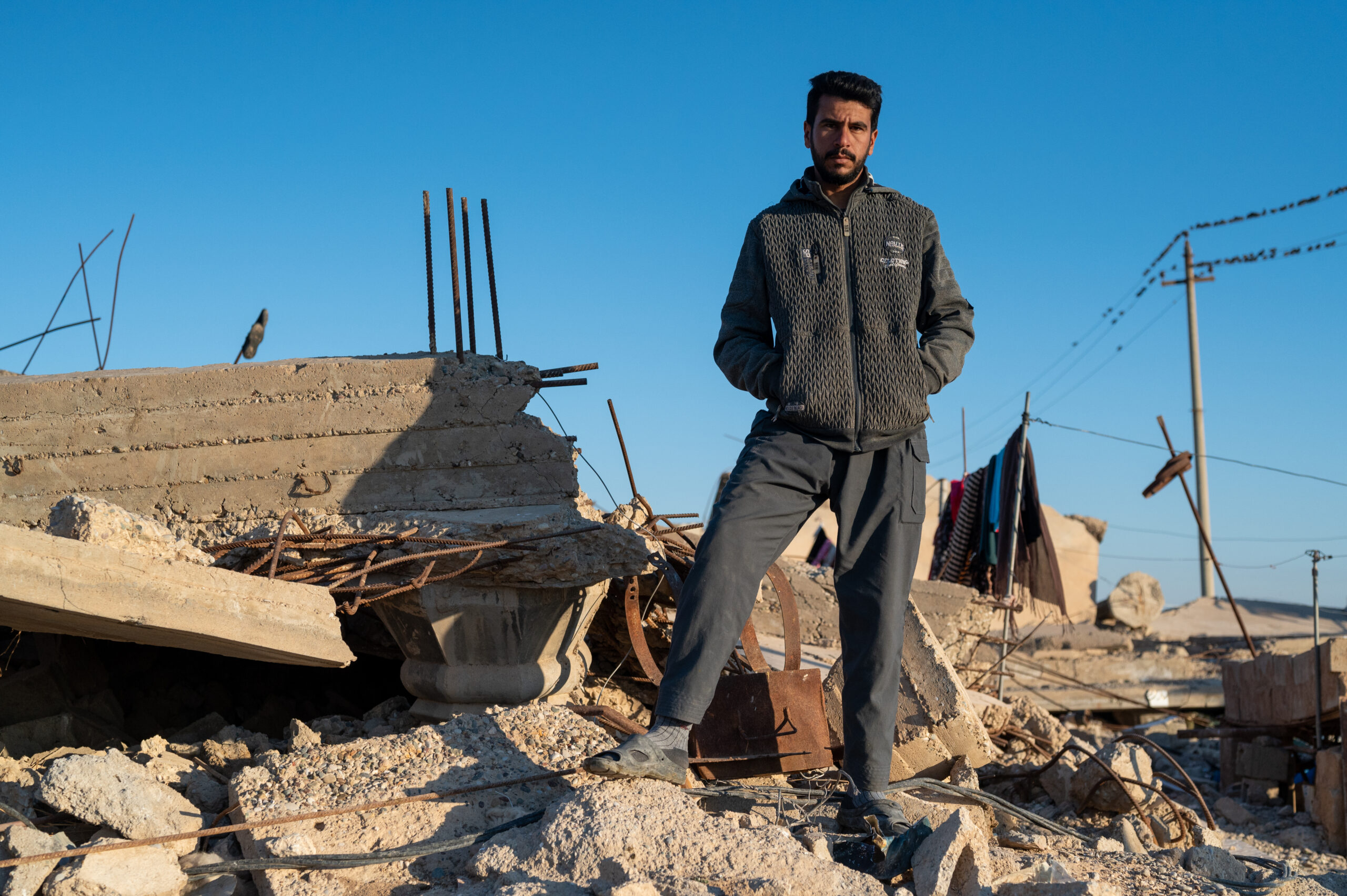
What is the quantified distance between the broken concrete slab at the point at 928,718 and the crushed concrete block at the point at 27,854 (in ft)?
9.63

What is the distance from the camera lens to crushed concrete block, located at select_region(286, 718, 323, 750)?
12.8 ft

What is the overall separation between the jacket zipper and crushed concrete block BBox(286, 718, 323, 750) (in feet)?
7.61

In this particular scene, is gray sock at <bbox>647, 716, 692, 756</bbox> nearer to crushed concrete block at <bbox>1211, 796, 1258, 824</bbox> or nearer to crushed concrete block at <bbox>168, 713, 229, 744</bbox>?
crushed concrete block at <bbox>168, 713, 229, 744</bbox>

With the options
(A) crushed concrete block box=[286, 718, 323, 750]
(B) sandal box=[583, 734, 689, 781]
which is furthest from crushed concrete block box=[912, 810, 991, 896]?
(A) crushed concrete block box=[286, 718, 323, 750]

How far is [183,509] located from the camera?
4.82 m

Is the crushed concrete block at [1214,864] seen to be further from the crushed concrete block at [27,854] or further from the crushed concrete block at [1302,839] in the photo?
the crushed concrete block at [27,854]

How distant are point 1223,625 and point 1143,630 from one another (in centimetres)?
173

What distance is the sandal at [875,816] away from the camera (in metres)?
2.86

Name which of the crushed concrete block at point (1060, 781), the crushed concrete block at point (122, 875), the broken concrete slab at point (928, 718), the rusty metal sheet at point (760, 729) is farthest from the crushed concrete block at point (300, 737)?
the crushed concrete block at point (1060, 781)

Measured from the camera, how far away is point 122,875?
8.40 ft

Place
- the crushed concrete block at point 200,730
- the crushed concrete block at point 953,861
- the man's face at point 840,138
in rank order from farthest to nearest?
the crushed concrete block at point 200,730
the man's face at point 840,138
the crushed concrete block at point 953,861

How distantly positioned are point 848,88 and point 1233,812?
531cm

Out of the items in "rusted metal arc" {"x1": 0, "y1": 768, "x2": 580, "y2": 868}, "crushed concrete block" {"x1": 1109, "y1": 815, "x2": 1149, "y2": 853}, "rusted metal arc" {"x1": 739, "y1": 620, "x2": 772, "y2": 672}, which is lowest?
"crushed concrete block" {"x1": 1109, "y1": 815, "x2": 1149, "y2": 853}

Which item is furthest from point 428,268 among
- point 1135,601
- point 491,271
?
point 1135,601
